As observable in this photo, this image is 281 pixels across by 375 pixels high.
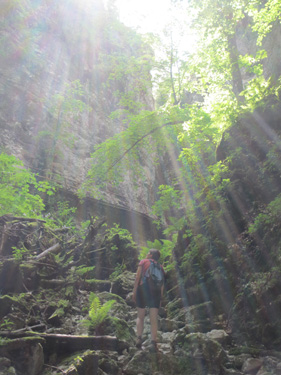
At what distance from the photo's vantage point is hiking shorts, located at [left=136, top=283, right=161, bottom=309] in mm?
4922

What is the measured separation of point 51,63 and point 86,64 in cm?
417

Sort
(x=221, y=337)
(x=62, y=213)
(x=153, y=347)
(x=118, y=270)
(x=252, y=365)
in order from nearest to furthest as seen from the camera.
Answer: (x=252, y=365) → (x=153, y=347) → (x=221, y=337) → (x=118, y=270) → (x=62, y=213)

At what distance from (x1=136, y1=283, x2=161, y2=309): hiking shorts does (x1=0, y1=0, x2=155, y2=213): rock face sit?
9.38 meters

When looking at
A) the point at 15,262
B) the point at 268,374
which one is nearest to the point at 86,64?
the point at 15,262

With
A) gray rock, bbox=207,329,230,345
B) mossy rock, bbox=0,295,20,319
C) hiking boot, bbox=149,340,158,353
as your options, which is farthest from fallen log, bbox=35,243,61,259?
gray rock, bbox=207,329,230,345

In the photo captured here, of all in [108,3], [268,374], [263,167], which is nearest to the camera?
[268,374]

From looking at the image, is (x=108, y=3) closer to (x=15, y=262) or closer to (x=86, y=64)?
(x=86, y=64)

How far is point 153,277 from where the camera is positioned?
5.00m

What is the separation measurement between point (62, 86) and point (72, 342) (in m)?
21.1

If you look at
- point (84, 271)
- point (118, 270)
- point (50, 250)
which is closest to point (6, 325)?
point (84, 271)

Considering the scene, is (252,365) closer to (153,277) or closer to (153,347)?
(153,347)

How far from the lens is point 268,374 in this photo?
336 centimetres

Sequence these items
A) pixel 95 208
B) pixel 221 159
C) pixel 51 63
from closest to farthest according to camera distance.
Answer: pixel 221 159
pixel 95 208
pixel 51 63

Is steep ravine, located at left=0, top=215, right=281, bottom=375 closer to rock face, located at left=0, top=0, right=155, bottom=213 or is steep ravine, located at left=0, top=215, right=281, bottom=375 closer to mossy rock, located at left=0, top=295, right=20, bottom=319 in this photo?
mossy rock, located at left=0, top=295, right=20, bottom=319
